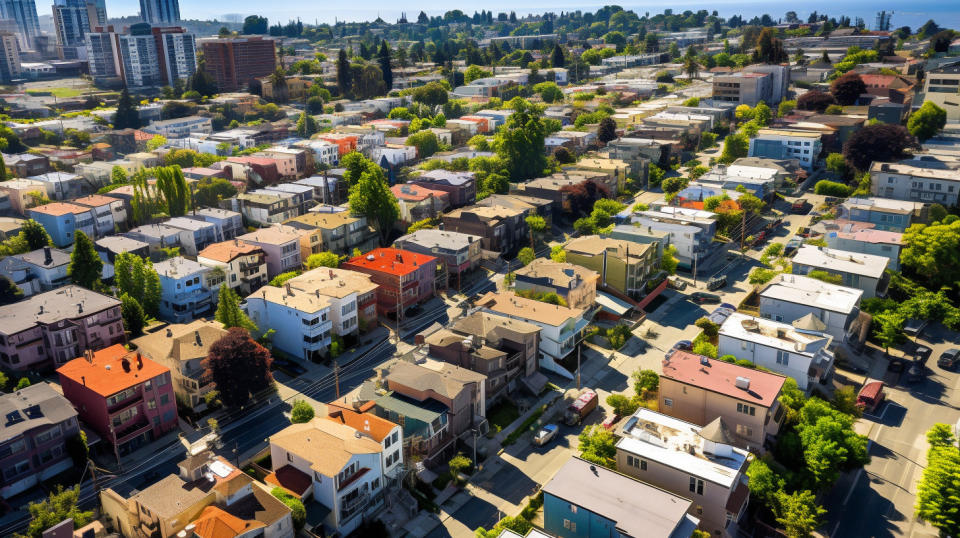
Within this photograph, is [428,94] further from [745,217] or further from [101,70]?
[101,70]

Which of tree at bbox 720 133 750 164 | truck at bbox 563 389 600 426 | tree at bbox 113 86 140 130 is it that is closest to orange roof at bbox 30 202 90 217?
tree at bbox 113 86 140 130

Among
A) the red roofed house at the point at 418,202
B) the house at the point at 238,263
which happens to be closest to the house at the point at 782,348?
the red roofed house at the point at 418,202

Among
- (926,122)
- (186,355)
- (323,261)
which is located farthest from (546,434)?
(926,122)

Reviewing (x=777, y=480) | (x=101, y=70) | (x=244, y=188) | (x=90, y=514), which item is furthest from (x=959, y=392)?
(x=101, y=70)

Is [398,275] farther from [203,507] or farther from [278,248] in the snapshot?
[203,507]

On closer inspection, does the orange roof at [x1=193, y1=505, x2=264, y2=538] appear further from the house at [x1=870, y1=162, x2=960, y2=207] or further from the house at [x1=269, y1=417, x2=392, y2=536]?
the house at [x1=870, y1=162, x2=960, y2=207]
